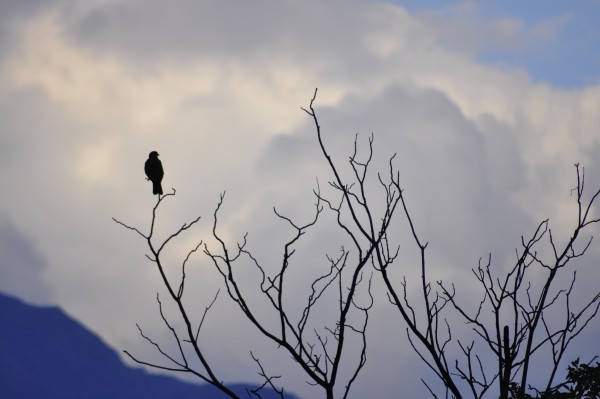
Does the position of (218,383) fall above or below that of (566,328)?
below

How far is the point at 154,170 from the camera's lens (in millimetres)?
16625

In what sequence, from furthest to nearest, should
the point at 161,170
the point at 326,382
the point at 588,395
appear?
1. the point at 161,170
2. the point at 588,395
3. the point at 326,382

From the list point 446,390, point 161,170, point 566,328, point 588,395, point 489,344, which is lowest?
point 446,390

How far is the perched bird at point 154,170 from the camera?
16594 mm

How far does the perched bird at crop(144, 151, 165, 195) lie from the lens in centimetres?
1659

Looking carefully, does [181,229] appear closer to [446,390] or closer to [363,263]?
[363,263]

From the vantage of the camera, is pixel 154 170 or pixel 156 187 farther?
pixel 156 187

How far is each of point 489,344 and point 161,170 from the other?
1183cm

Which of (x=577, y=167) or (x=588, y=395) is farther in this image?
(x=588, y=395)

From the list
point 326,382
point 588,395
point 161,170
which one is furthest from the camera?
point 161,170

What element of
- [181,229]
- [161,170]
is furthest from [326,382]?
[161,170]

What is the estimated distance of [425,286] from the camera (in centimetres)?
564

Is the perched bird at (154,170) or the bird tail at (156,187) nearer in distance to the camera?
the perched bird at (154,170)

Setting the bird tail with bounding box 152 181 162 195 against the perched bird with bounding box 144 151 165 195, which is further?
the bird tail with bounding box 152 181 162 195
